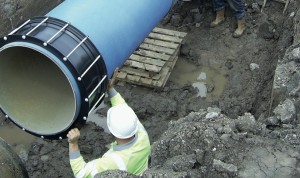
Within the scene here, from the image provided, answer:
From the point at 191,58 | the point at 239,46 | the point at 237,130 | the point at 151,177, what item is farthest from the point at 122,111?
the point at 239,46

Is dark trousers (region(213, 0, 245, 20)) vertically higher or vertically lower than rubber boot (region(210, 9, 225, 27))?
higher

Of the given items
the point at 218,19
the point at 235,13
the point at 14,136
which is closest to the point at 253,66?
the point at 235,13

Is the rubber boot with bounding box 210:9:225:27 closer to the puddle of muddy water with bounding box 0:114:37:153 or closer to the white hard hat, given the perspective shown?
the puddle of muddy water with bounding box 0:114:37:153

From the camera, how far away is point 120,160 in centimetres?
351

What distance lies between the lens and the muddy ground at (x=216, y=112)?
3.31m

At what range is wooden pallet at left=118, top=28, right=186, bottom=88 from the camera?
577 centimetres

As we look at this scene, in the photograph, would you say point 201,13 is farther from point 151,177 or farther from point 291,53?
point 151,177

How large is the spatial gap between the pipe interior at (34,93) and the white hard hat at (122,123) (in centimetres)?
49

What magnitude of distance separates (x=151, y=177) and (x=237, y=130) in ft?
2.77

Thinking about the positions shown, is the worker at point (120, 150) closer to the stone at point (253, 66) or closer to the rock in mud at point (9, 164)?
the rock in mud at point (9, 164)

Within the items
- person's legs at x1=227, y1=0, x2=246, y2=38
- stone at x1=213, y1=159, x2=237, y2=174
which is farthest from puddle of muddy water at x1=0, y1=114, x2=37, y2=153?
person's legs at x1=227, y1=0, x2=246, y2=38

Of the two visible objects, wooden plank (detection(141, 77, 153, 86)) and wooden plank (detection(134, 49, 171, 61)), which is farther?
wooden plank (detection(134, 49, 171, 61))

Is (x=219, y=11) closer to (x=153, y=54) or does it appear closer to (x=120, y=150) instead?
(x=153, y=54)

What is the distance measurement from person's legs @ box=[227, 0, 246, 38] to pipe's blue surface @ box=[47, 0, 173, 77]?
7.15 feet
